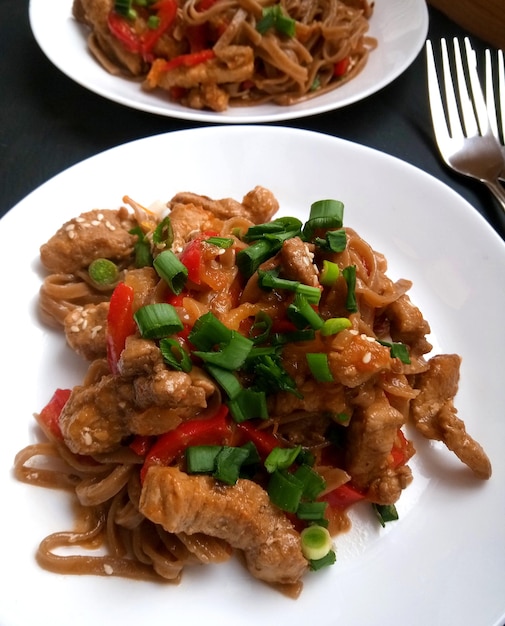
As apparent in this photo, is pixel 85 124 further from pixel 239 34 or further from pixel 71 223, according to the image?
pixel 71 223

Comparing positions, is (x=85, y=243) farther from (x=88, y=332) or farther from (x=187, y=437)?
(x=187, y=437)

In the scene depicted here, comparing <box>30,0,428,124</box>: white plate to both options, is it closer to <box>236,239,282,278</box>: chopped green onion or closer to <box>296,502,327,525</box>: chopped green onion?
<box>236,239,282,278</box>: chopped green onion

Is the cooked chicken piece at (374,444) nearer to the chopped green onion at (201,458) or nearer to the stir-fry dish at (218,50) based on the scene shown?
the chopped green onion at (201,458)

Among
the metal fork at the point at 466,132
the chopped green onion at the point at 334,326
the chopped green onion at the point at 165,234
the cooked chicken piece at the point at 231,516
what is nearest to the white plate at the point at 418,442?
the cooked chicken piece at the point at 231,516

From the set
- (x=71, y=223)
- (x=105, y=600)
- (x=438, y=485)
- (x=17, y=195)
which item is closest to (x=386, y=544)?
(x=438, y=485)

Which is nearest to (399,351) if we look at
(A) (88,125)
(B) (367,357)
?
(B) (367,357)

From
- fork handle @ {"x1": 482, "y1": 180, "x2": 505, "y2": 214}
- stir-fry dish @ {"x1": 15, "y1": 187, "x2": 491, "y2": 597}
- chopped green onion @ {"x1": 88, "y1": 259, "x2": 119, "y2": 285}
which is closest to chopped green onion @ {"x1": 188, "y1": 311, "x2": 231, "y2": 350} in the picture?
stir-fry dish @ {"x1": 15, "y1": 187, "x2": 491, "y2": 597}
